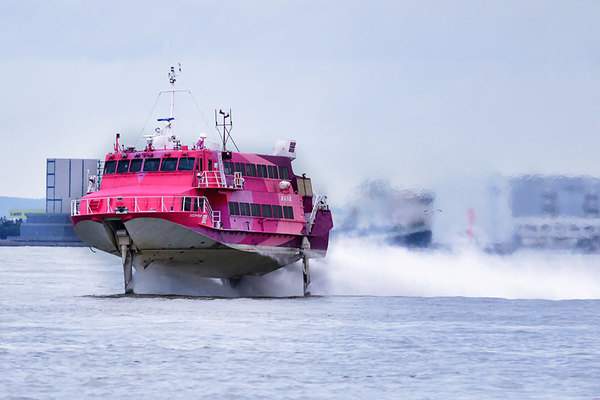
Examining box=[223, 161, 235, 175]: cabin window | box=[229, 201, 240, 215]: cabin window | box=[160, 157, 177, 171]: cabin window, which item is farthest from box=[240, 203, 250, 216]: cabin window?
box=[160, 157, 177, 171]: cabin window

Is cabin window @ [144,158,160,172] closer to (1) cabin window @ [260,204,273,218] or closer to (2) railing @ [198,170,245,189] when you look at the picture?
(2) railing @ [198,170,245,189]

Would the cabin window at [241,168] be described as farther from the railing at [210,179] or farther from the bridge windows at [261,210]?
the railing at [210,179]

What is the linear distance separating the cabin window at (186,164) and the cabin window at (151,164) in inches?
53.9

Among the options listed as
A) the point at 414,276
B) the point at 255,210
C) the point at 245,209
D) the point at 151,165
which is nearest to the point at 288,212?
the point at 255,210

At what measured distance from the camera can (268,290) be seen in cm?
6438

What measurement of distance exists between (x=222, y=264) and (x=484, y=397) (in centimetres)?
2989

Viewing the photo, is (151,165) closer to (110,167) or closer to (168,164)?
(168,164)

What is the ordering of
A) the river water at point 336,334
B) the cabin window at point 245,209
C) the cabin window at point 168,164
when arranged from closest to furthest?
the river water at point 336,334 < the cabin window at point 168,164 < the cabin window at point 245,209

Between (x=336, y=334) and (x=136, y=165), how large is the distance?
64.1 ft

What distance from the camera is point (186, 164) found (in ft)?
186

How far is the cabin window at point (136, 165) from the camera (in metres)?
58.0

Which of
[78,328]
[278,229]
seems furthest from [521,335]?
[278,229]

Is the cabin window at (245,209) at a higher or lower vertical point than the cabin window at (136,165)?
lower

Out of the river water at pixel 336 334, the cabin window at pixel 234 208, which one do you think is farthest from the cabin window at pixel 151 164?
the river water at pixel 336 334
